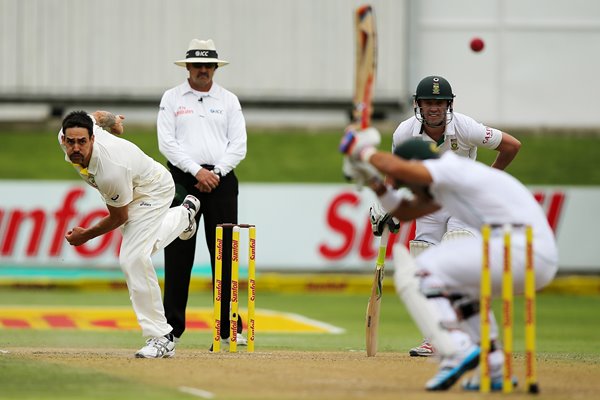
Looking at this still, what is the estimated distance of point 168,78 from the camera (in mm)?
18094

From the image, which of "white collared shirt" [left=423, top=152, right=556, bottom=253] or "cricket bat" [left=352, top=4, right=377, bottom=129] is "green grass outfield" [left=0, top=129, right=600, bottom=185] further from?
"white collared shirt" [left=423, top=152, right=556, bottom=253]

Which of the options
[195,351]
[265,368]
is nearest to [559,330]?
[195,351]

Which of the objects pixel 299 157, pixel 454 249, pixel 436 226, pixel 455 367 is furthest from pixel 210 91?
pixel 299 157

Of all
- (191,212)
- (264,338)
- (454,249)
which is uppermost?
(454,249)

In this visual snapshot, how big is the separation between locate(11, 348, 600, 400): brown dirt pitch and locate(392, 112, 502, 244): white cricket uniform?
774 mm

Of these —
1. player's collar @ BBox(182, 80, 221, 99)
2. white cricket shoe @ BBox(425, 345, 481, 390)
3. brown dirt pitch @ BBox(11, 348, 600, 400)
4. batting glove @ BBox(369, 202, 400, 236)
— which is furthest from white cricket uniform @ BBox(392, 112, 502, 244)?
white cricket shoe @ BBox(425, 345, 481, 390)

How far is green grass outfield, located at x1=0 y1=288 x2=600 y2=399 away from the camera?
609cm

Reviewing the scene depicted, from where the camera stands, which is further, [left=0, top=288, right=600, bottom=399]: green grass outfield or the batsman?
[left=0, top=288, right=600, bottom=399]: green grass outfield

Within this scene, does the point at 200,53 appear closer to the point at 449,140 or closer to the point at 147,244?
Result: the point at 147,244

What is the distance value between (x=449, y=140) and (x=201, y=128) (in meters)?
1.56

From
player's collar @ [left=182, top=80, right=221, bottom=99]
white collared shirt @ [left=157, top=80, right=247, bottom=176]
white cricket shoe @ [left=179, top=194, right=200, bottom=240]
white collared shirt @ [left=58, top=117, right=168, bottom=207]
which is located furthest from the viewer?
player's collar @ [left=182, top=80, right=221, bottom=99]

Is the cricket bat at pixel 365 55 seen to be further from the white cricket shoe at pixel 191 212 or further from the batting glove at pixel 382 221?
the white cricket shoe at pixel 191 212

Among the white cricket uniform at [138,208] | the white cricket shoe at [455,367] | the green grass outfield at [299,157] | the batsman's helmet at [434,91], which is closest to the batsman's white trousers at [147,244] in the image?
the white cricket uniform at [138,208]

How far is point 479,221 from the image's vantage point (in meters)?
5.96
